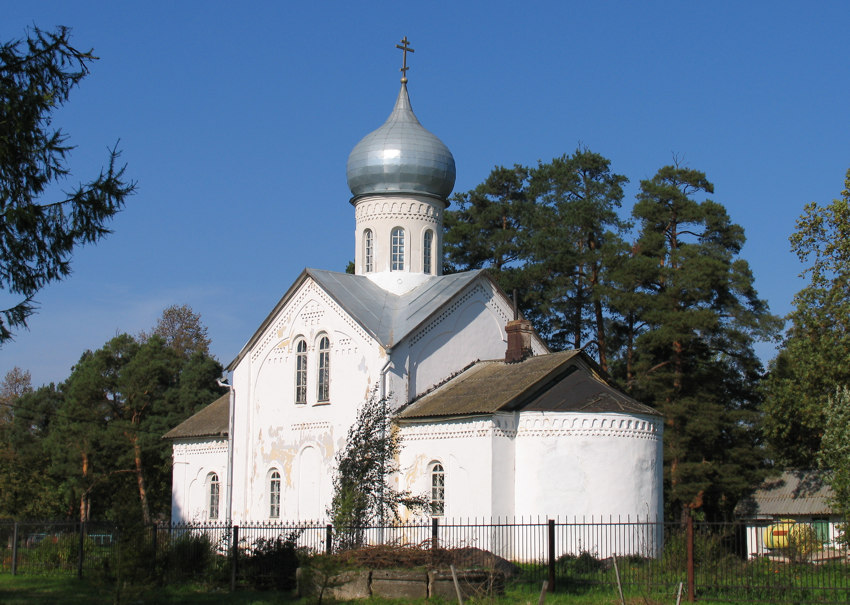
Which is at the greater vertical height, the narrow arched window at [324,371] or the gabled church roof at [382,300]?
the gabled church roof at [382,300]

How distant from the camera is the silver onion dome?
24.0 meters

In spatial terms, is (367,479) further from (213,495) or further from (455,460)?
(213,495)

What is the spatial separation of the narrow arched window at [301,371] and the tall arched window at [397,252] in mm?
3078

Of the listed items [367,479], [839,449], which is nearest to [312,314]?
[367,479]

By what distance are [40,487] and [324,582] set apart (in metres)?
24.6

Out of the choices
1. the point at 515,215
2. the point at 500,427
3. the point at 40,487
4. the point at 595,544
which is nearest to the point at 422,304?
the point at 500,427

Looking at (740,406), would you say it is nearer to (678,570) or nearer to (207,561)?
(678,570)

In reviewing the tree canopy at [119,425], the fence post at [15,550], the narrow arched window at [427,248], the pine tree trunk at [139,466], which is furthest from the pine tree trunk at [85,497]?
the fence post at [15,550]

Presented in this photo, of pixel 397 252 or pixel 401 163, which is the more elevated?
pixel 401 163

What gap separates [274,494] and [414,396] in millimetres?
4277

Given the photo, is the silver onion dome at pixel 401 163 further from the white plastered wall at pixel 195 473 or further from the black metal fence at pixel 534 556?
the black metal fence at pixel 534 556

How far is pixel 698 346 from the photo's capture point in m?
26.6

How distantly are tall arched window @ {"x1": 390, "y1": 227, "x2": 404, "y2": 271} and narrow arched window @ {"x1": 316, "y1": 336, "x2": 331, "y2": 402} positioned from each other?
302 centimetres

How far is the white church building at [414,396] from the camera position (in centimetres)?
1848
